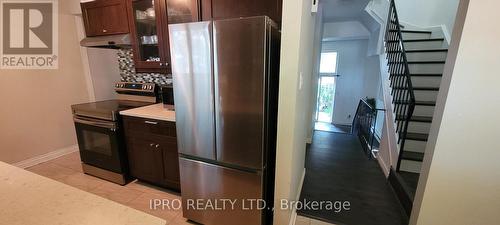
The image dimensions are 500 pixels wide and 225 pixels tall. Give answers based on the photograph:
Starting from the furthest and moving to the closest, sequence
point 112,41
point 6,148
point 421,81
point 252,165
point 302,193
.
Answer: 1. point 421,81
2. point 6,148
3. point 112,41
4. point 302,193
5. point 252,165

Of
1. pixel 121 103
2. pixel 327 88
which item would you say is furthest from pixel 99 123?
pixel 327 88

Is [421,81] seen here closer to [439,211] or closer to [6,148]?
[439,211]

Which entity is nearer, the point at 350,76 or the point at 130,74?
the point at 130,74

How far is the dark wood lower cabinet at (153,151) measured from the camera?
210 cm

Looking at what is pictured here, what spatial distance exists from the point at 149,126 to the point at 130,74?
1.50 m

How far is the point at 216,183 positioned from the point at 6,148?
120 inches

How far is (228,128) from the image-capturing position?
1583mm

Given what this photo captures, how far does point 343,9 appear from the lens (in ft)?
13.1

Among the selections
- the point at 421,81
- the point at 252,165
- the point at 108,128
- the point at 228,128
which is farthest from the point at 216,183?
the point at 421,81

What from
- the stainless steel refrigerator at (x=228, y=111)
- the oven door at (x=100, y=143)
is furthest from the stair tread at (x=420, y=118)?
the oven door at (x=100, y=143)

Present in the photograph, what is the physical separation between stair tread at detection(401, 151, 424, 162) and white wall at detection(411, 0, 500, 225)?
1.27m

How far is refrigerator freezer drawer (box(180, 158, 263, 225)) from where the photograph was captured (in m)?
1.65

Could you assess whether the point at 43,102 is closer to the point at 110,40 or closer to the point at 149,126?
the point at 110,40

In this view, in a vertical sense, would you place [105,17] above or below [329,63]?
above
